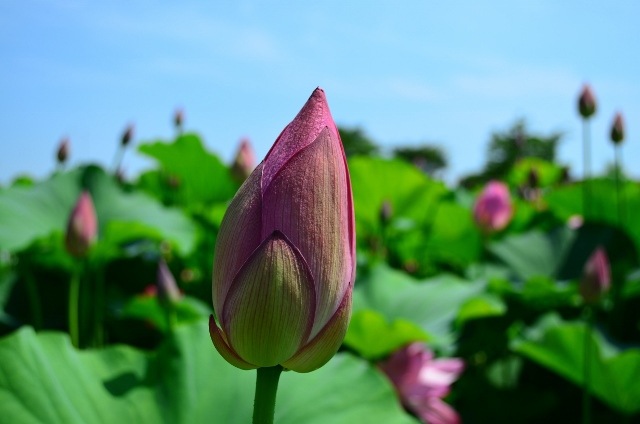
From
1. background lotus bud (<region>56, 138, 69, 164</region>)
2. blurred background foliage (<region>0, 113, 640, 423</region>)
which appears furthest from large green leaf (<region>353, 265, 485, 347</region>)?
background lotus bud (<region>56, 138, 69, 164</region>)

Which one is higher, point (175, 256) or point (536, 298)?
point (175, 256)

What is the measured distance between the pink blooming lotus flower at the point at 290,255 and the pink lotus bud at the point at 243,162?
4.73 ft

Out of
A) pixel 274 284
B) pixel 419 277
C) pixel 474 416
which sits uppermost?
pixel 274 284

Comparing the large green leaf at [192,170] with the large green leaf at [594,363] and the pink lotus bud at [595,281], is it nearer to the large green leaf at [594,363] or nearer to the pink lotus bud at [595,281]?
the large green leaf at [594,363]

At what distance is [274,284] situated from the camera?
34 centimetres

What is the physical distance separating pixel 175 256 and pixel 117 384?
3.67 feet

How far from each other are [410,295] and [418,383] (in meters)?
0.48

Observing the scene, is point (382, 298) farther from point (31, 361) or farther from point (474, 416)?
point (31, 361)

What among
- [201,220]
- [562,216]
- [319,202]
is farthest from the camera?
[562,216]

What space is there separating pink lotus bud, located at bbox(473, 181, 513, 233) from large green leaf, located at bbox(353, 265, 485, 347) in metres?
0.46

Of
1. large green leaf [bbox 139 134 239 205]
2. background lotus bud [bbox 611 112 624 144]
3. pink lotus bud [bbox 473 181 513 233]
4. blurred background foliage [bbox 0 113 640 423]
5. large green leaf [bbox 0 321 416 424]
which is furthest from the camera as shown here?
large green leaf [bbox 139 134 239 205]

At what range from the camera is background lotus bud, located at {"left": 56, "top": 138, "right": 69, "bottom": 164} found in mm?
1930

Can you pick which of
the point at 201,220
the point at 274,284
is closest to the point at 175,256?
the point at 201,220

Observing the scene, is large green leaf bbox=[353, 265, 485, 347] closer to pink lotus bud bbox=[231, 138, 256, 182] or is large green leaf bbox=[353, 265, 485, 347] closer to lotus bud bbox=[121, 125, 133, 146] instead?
pink lotus bud bbox=[231, 138, 256, 182]
